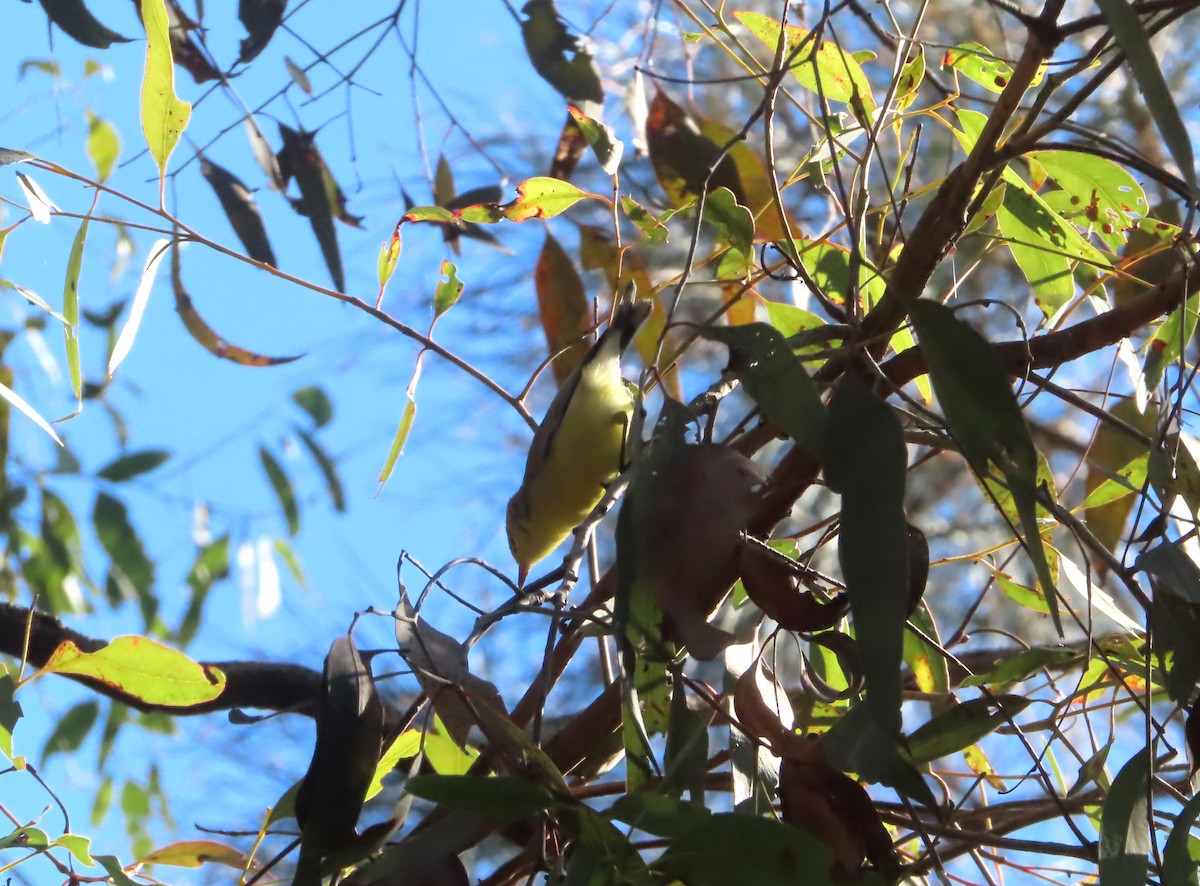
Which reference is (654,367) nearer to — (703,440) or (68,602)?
Result: (703,440)

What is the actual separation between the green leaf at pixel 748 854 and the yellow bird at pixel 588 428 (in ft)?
1.04

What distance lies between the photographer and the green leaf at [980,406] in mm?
407

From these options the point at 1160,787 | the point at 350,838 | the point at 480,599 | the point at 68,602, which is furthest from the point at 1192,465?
the point at 480,599

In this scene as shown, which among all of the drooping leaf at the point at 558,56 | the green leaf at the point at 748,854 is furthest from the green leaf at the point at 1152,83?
the drooping leaf at the point at 558,56

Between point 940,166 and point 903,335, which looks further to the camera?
point 940,166

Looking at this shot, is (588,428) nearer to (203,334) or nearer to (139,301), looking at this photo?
(139,301)

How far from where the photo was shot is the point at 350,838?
1.46 ft

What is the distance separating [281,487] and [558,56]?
85cm

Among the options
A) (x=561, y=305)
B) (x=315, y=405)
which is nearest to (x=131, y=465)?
(x=315, y=405)

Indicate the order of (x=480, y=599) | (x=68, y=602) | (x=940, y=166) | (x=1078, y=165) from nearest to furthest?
(x=1078, y=165) → (x=68, y=602) → (x=940, y=166) → (x=480, y=599)

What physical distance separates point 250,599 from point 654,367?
51.2 inches

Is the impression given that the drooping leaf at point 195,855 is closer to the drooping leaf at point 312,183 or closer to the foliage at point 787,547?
the foliage at point 787,547

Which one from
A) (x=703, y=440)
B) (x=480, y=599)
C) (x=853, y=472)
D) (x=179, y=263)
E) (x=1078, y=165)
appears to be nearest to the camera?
(x=853, y=472)

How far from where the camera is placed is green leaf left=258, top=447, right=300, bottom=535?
5.12 ft
